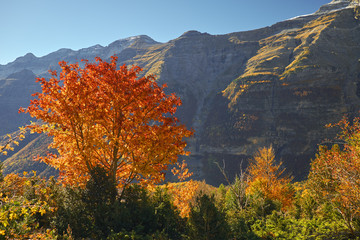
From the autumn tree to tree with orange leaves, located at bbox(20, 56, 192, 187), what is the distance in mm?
7228

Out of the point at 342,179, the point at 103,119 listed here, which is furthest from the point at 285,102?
the point at 103,119

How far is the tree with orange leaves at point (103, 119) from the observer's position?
8.17m

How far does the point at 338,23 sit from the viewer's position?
133m

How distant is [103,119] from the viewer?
8.76 meters

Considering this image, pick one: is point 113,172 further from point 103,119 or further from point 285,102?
point 285,102

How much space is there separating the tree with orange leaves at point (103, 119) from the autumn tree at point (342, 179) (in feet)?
23.7

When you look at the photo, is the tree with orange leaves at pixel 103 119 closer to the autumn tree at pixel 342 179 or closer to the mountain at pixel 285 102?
the autumn tree at pixel 342 179

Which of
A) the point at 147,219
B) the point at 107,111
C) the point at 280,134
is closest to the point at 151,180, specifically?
the point at 147,219

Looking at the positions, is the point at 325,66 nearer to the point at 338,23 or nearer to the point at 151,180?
the point at 338,23

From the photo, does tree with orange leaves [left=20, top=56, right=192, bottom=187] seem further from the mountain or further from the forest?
the mountain

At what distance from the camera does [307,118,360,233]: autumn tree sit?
8098 millimetres

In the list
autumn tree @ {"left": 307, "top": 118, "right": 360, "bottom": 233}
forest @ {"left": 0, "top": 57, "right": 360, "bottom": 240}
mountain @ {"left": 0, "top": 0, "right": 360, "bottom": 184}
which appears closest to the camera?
forest @ {"left": 0, "top": 57, "right": 360, "bottom": 240}

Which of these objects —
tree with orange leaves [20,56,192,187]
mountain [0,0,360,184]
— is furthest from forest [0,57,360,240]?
mountain [0,0,360,184]

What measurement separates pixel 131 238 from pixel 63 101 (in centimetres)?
601
